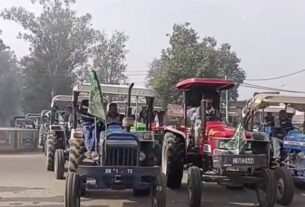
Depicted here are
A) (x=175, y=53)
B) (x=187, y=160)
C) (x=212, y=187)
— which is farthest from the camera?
(x=175, y=53)

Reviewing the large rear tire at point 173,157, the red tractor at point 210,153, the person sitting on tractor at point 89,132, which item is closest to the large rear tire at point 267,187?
the red tractor at point 210,153

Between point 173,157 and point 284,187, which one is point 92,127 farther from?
point 284,187

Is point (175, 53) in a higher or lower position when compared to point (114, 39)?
lower

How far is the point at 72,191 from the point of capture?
348 inches

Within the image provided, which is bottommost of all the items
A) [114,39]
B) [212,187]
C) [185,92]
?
[212,187]

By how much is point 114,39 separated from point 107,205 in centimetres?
5172

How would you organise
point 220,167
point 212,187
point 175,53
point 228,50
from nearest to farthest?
point 220,167 → point 212,187 → point 175,53 → point 228,50

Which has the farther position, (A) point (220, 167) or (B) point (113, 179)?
(A) point (220, 167)

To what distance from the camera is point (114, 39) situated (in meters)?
61.4

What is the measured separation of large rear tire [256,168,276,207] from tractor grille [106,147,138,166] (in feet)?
8.12

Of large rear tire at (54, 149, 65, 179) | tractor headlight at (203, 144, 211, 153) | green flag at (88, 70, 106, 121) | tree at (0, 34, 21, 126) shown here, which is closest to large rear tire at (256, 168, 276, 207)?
tractor headlight at (203, 144, 211, 153)

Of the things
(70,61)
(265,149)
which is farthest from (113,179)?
(70,61)

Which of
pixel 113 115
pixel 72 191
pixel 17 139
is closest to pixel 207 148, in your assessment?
pixel 113 115

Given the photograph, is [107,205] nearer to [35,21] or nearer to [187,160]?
[187,160]
